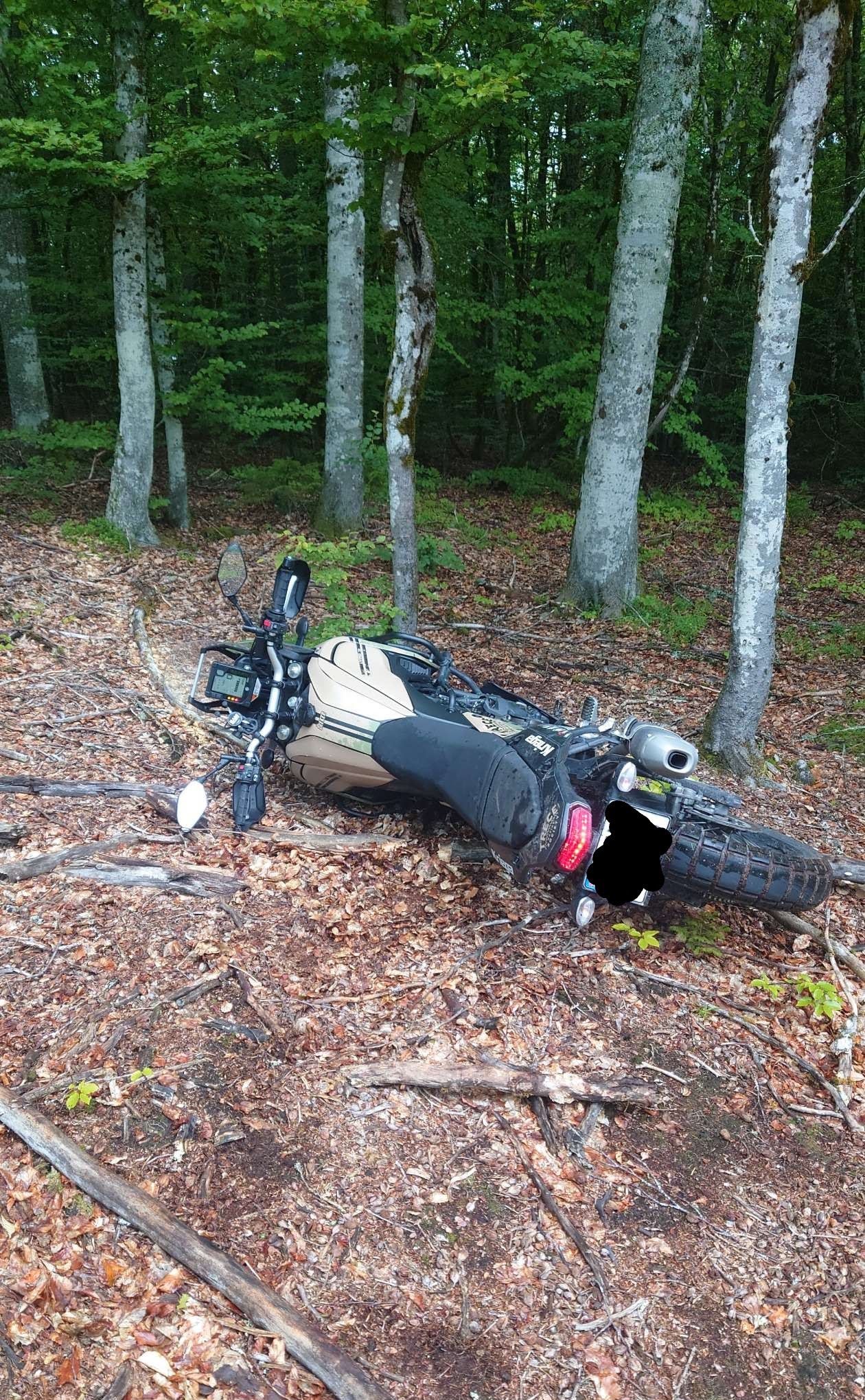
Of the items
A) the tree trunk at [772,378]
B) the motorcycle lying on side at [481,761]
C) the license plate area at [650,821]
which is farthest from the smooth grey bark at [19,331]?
the license plate area at [650,821]

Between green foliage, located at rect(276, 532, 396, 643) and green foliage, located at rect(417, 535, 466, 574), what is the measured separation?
589 millimetres

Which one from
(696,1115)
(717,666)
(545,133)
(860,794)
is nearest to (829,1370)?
(696,1115)

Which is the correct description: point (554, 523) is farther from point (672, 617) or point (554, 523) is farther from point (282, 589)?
point (282, 589)

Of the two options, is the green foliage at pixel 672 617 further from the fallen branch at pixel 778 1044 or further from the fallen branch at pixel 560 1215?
the fallen branch at pixel 560 1215

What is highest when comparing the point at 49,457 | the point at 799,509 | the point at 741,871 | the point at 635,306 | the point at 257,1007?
the point at 635,306

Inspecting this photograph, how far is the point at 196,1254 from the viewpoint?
9.36 feet

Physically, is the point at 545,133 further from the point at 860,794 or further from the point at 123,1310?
the point at 123,1310

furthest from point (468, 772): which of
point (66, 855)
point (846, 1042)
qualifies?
point (66, 855)

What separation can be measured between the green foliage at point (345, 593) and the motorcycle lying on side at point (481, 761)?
1.08 meters

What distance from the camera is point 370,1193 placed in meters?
3.21

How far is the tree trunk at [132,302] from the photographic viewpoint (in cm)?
982

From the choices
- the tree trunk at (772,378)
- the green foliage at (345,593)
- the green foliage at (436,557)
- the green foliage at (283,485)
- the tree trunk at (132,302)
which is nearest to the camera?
the tree trunk at (772,378)

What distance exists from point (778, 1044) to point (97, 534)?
9938 mm

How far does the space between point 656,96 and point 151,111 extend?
5.82 m
